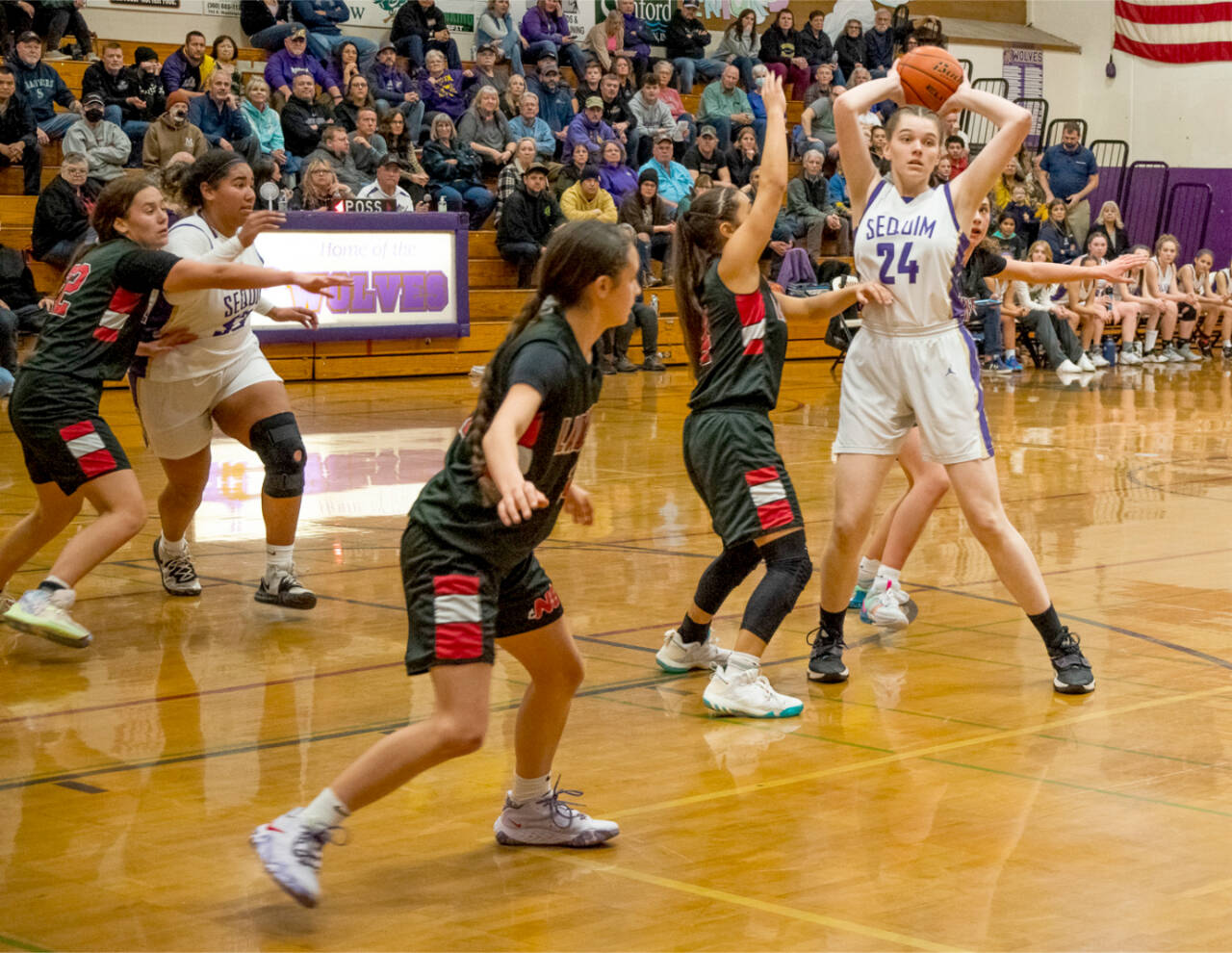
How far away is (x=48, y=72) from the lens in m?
16.4

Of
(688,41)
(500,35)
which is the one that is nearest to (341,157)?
(500,35)

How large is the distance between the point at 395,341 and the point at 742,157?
6.18 metres

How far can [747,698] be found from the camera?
5023mm

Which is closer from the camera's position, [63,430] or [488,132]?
[63,430]

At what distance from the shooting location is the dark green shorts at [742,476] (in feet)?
17.0

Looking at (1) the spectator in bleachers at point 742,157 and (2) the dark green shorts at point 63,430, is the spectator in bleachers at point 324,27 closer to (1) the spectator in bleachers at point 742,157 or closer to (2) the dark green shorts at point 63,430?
(1) the spectator in bleachers at point 742,157

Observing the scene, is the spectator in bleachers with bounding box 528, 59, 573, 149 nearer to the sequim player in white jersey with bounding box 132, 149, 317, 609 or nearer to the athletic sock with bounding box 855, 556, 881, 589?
the sequim player in white jersey with bounding box 132, 149, 317, 609

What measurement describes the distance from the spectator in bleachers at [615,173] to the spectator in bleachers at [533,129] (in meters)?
0.65

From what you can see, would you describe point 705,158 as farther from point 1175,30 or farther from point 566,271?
point 566,271

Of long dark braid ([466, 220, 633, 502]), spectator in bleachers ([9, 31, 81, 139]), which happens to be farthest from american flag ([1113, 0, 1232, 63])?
long dark braid ([466, 220, 633, 502])

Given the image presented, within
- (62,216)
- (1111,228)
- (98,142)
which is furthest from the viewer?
(1111,228)

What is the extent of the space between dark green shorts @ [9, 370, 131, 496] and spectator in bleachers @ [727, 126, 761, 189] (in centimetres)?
1541

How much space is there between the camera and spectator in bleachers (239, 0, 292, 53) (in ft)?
61.6

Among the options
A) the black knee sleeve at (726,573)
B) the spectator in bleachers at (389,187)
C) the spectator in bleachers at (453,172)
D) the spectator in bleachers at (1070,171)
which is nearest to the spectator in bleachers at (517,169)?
the spectator in bleachers at (453,172)
